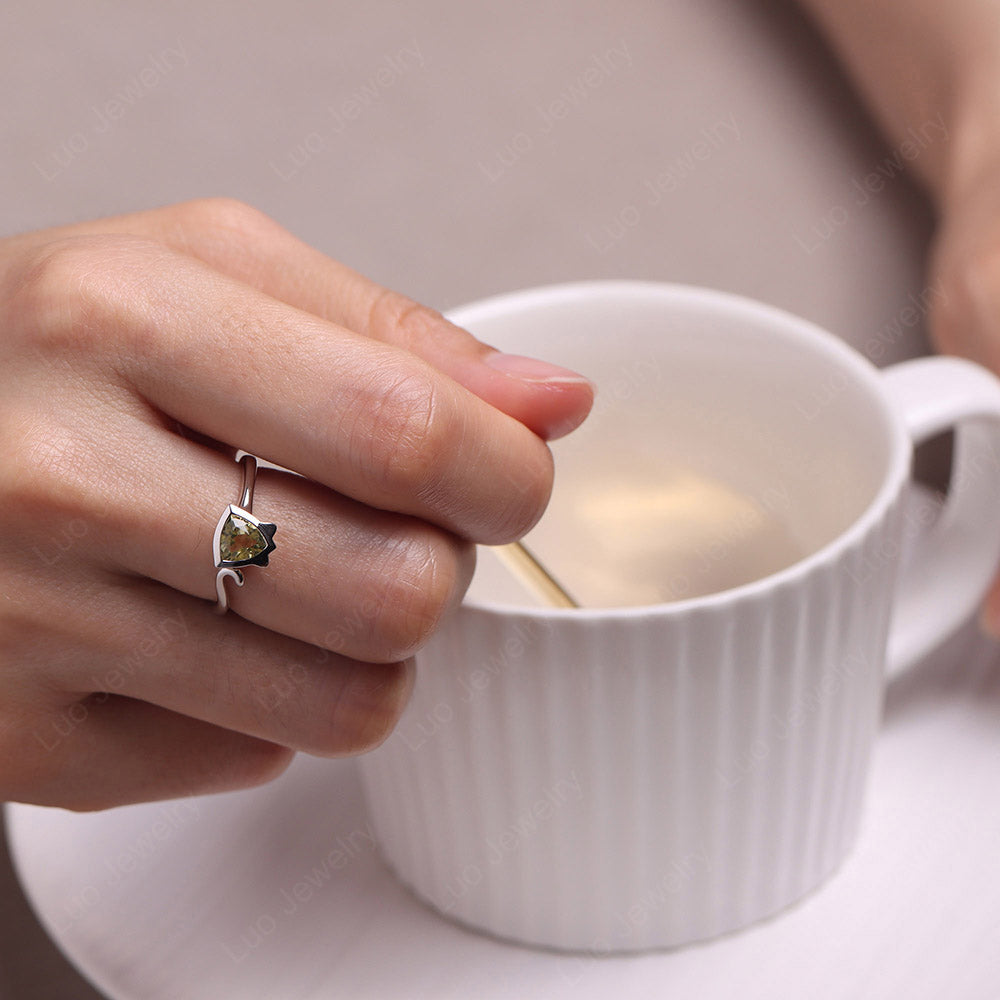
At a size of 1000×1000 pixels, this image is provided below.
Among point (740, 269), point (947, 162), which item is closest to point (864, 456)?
point (947, 162)

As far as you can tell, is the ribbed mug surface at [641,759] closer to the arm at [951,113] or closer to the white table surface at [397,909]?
the white table surface at [397,909]

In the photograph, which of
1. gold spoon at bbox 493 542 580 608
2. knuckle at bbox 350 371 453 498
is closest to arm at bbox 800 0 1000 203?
gold spoon at bbox 493 542 580 608

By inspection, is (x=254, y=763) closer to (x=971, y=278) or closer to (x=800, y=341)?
(x=800, y=341)

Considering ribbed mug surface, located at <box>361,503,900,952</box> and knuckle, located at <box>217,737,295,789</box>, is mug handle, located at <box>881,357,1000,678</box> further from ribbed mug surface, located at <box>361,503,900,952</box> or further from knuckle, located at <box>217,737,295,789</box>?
knuckle, located at <box>217,737,295,789</box>

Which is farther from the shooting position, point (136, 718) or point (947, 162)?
point (947, 162)

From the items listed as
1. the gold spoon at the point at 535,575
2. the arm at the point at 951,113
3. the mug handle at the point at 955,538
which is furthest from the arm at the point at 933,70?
the gold spoon at the point at 535,575

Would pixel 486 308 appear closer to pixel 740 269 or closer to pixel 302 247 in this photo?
pixel 302 247

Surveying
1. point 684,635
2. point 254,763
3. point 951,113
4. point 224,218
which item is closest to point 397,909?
point 254,763
